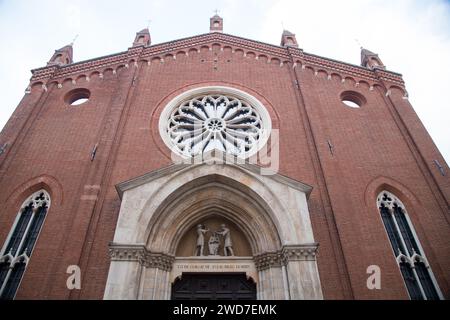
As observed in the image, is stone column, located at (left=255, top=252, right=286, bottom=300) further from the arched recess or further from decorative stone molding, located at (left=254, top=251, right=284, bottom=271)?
the arched recess

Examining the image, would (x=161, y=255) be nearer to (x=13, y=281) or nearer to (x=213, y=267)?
(x=213, y=267)

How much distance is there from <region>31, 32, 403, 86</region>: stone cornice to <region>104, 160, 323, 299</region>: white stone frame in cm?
738

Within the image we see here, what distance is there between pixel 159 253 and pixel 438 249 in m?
7.65

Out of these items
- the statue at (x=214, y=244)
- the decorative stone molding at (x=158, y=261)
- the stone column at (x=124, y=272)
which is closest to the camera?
the stone column at (x=124, y=272)

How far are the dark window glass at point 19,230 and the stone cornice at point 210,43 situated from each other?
241 inches

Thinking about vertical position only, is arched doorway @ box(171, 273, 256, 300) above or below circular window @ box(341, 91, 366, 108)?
below

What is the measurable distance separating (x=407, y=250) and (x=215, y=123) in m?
7.47

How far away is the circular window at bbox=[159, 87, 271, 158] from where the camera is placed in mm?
11914

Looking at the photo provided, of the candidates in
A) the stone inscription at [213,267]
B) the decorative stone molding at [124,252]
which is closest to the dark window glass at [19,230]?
the decorative stone molding at [124,252]

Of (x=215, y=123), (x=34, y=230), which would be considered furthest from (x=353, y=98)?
(x=34, y=230)

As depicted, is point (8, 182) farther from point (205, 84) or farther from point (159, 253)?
point (205, 84)

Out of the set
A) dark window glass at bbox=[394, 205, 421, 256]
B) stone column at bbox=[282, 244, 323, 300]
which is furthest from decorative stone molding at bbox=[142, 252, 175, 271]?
dark window glass at bbox=[394, 205, 421, 256]

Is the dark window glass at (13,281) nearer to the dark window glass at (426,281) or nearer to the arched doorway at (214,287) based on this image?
the arched doorway at (214,287)

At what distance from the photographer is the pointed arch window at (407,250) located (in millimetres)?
9047
